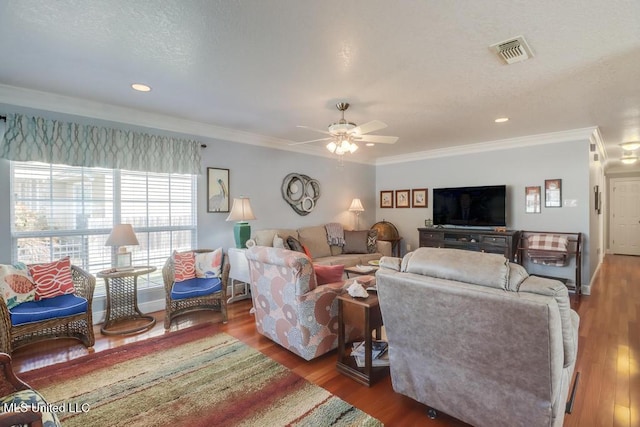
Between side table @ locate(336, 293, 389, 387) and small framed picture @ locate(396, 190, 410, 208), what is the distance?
4.58 m

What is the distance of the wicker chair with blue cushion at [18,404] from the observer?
1091 mm

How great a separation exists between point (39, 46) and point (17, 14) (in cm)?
42

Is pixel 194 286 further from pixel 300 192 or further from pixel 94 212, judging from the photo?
pixel 300 192

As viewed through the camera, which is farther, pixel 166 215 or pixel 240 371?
pixel 166 215

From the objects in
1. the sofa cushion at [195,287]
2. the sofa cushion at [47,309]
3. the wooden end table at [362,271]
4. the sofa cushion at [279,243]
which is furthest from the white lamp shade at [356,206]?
the sofa cushion at [47,309]

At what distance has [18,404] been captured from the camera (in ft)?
4.43

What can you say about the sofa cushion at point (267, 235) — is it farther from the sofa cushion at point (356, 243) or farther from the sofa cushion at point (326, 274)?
the sofa cushion at point (326, 274)

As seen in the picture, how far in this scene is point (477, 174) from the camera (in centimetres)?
564

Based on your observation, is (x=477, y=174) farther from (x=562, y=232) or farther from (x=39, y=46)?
(x=39, y=46)

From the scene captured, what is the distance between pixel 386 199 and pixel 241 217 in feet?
12.6

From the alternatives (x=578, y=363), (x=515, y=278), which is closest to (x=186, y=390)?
(x=515, y=278)

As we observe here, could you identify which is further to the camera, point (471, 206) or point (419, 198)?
point (419, 198)

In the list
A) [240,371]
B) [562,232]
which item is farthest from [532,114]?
[240,371]

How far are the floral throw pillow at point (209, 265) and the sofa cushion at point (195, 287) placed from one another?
0.07 metres
